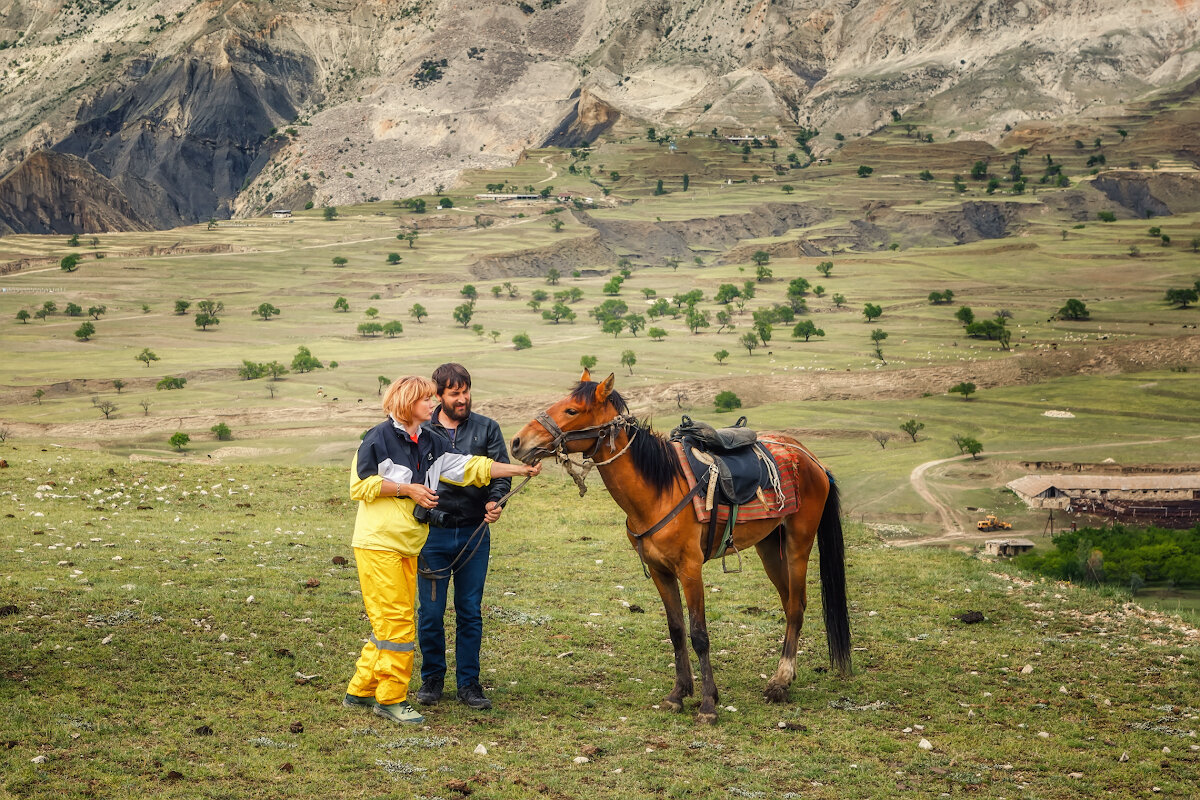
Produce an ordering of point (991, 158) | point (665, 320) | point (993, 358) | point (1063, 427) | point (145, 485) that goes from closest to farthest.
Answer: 1. point (145, 485)
2. point (1063, 427)
3. point (993, 358)
4. point (665, 320)
5. point (991, 158)

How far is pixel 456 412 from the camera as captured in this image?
9.98 meters

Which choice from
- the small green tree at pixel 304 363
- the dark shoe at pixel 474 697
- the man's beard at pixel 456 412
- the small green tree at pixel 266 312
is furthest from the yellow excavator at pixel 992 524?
the small green tree at pixel 266 312

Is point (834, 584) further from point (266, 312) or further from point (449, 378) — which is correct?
point (266, 312)

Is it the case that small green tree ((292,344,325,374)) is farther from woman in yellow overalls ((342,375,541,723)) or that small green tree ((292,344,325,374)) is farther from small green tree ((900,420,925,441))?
woman in yellow overalls ((342,375,541,723))

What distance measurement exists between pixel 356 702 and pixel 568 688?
2406 mm

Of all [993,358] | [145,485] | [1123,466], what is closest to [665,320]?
[993,358]

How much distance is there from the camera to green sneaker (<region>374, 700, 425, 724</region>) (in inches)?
369

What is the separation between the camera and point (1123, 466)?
2108 inches

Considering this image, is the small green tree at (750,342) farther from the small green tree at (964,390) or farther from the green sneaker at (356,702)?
the green sneaker at (356,702)

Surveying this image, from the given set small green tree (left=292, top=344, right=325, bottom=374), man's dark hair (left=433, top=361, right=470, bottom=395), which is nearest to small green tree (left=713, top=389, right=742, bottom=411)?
small green tree (left=292, top=344, right=325, bottom=374)

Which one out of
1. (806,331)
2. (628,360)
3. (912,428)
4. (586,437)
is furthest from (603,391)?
(806,331)

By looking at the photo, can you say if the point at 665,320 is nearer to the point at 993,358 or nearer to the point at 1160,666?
the point at 993,358

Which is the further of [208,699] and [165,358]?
[165,358]

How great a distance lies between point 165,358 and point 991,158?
16507 centimetres
